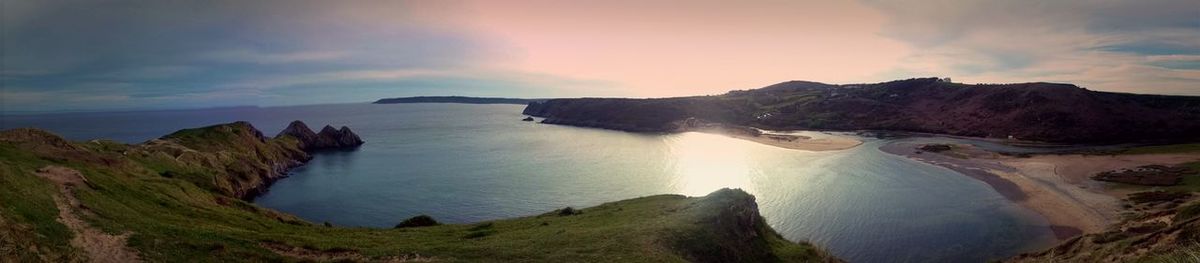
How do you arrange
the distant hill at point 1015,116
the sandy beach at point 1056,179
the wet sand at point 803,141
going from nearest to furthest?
1. the sandy beach at point 1056,179
2. the wet sand at point 803,141
3. the distant hill at point 1015,116

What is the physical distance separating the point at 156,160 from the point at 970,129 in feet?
577

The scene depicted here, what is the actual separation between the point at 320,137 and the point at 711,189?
352ft

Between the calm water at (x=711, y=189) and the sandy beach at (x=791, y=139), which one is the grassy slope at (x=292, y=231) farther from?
the sandy beach at (x=791, y=139)

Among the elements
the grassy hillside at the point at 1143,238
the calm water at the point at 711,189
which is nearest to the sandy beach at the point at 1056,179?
the calm water at the point at 711,189

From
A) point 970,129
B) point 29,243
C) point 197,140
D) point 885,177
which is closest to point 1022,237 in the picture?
point 885,177

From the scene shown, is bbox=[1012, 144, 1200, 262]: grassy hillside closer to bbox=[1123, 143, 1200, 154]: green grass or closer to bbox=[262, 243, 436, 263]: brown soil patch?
bbox=[262, 243, 436, 263]: brown soil patch

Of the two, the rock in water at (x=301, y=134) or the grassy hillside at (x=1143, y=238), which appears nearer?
the grassy hillside at (x=1143, y=238)

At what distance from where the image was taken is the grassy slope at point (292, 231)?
23489 mm

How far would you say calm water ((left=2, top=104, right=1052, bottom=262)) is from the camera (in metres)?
50.6

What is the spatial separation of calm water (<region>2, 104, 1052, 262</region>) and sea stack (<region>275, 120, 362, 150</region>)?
1574 centimetres

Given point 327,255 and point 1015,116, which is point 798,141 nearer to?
point 1015,116

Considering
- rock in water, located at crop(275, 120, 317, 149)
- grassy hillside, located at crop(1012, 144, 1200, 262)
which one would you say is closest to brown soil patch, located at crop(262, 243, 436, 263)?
grassy hillside, located at crop(1012, 144, 1200, 262)

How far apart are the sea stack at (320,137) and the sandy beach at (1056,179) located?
13483cm

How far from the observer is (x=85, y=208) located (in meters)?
27.7
